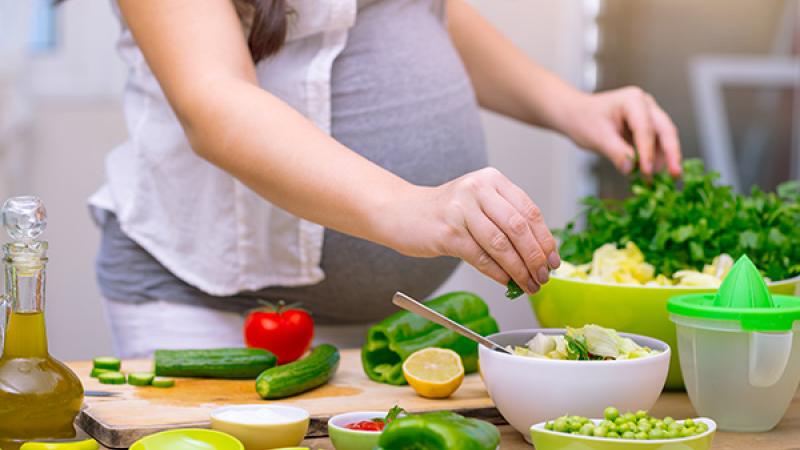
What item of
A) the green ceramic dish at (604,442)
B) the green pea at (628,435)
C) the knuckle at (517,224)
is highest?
the knuckle at (517,224)

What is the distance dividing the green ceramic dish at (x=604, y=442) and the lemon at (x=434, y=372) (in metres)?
0.28

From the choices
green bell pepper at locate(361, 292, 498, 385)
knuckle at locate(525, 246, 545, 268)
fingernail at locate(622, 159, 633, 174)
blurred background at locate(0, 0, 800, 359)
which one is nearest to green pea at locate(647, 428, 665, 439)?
knuckle at locate(525, 246, 545, 268)

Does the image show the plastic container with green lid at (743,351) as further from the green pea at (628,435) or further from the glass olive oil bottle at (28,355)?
the glass olive oil bottle at (28,355)

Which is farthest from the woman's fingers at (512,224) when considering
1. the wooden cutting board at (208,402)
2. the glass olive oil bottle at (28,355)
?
the glass olive oil bottle at (28,355)

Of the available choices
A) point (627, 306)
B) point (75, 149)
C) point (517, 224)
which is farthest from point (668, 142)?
point (75, 149)

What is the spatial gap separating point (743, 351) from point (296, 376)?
487 millimetres

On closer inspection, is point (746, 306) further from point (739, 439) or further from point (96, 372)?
point (96, 372)

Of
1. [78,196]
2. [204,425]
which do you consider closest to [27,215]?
[204,425]

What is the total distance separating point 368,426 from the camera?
0.96 meters

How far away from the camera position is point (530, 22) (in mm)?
3168

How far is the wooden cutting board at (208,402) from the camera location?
3.46 ft

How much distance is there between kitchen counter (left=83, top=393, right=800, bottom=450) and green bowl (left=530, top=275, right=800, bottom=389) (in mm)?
102

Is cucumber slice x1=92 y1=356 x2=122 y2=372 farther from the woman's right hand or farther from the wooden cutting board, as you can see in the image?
the woman's right hand

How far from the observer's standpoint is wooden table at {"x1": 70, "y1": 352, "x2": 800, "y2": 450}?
1.07 metres
